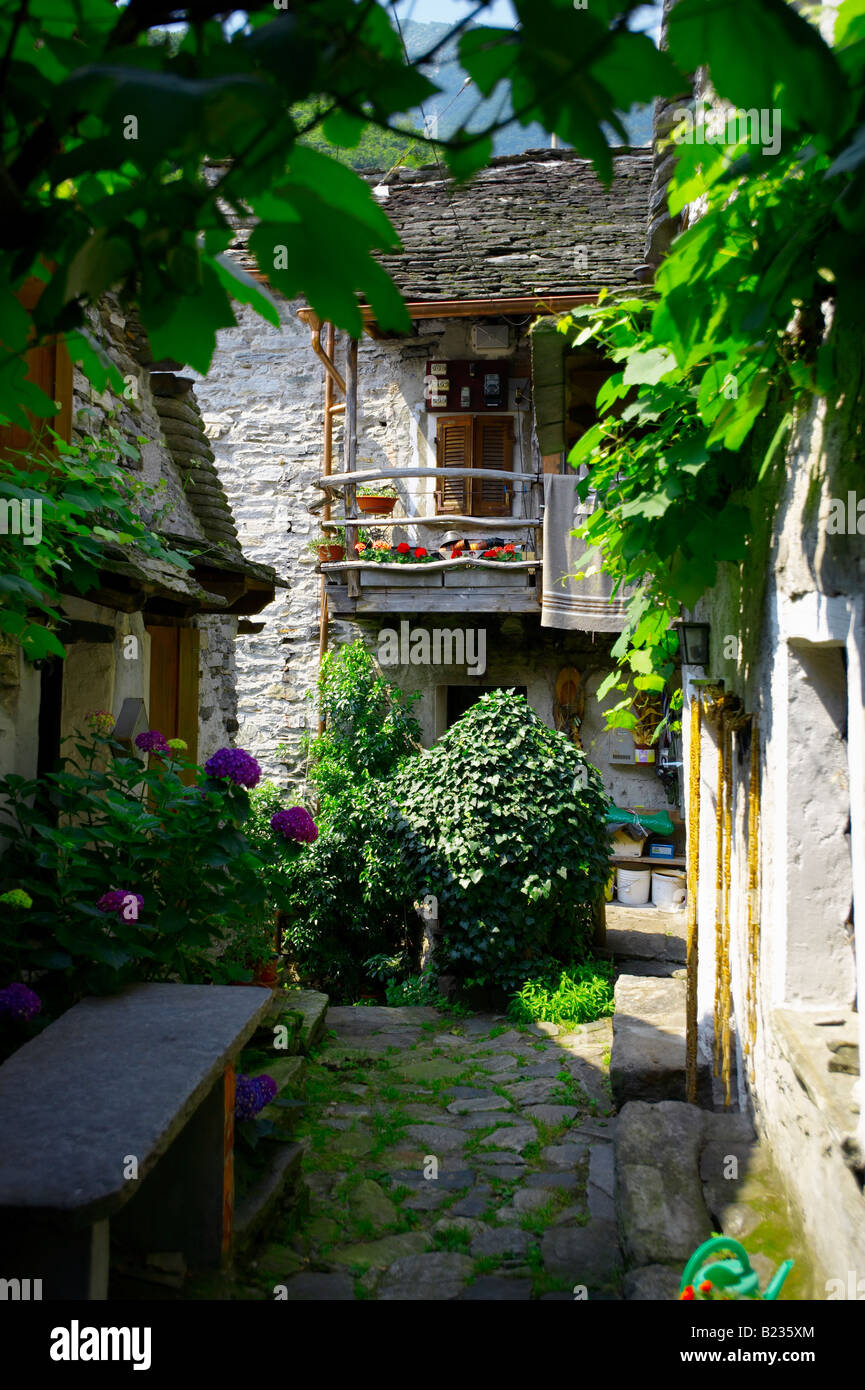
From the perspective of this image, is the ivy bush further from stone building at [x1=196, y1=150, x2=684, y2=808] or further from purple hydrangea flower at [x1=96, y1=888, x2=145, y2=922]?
purple hydrangea flower at [x1=96, y1=888, x2=145, y2=922]

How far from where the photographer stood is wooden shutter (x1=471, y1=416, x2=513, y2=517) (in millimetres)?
11141

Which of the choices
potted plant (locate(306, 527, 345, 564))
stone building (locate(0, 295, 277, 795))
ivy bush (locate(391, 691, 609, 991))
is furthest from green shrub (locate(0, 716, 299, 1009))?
potted plant (locate(306, 527, 345, 564))

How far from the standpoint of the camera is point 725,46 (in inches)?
40.4

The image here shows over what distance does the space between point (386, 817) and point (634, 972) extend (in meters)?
2.15

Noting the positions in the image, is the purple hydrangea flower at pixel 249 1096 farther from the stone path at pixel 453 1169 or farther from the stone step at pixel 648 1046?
the stone step at pixel 648 1046

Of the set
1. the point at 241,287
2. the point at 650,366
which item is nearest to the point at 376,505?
the point at 650,366

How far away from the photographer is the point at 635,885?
9977 millimetres

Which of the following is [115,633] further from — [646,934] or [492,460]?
[492,460]

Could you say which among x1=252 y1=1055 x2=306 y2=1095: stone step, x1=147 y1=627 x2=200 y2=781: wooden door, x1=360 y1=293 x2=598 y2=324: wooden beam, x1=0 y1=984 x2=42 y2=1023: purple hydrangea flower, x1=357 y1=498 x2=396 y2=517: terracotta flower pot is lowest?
x1=252 y1=1055 x2=306 y2=1095: stone step

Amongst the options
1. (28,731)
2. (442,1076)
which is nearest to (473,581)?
(442,1076)

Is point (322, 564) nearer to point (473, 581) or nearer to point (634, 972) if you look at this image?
point (473, 581)

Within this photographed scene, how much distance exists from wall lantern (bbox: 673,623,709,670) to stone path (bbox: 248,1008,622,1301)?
83.2 inches

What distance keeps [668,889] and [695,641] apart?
20.0 ft

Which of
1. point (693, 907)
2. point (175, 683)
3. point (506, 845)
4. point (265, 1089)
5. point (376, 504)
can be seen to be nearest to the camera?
point (265, 1089)
